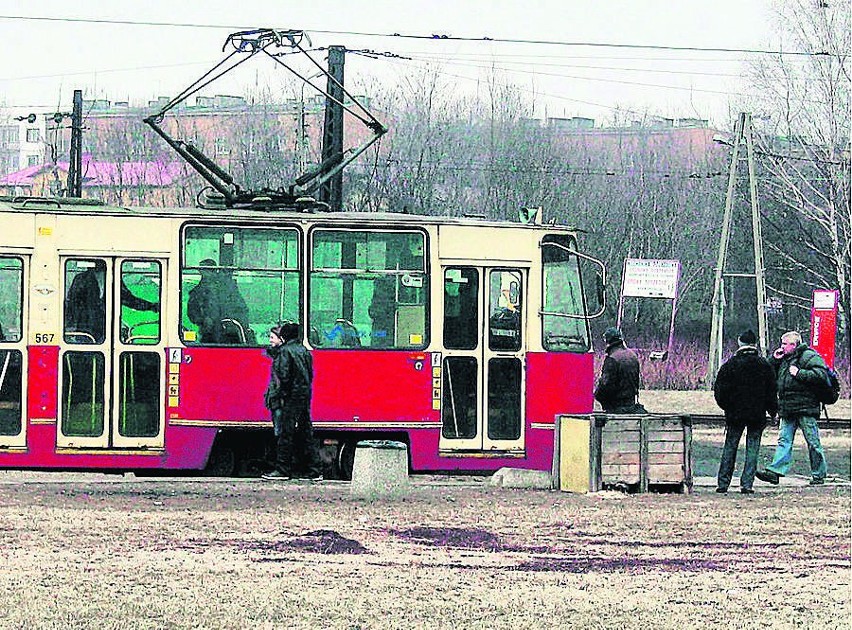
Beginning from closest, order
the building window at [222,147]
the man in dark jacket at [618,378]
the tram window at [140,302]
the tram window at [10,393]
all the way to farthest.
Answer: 1. the tram window at [10,393]
2. the tram window at [140,302]
3. the man in dark jacket at [618,378]
4. the building window at [222,147]

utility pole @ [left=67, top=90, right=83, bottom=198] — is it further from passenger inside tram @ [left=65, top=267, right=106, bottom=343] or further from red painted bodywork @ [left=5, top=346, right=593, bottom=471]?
red painted bodywork @ [left=5, top=346, right=593, bottom=471]

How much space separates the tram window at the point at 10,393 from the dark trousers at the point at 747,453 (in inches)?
289

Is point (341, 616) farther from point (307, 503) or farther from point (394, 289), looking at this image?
point (394, 289)

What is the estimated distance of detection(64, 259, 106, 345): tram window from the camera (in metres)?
16.6

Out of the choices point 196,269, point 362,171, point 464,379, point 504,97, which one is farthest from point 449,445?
point 504,97

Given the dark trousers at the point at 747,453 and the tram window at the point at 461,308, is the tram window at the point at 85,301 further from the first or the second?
the dark trousers at the point at 747,453

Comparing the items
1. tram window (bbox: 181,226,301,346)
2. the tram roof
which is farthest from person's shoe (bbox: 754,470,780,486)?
tram window (bbox: 181,226,301,346)

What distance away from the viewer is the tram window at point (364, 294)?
17.0m

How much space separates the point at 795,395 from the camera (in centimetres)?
1805

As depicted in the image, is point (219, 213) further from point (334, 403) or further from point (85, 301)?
point (334, 403)

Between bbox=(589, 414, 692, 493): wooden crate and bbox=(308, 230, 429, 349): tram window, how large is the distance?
221 cm

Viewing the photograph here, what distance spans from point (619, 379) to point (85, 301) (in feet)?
18.9

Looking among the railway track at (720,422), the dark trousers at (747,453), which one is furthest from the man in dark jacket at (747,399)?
the railway track at (720,422)

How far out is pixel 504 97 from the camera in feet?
236
